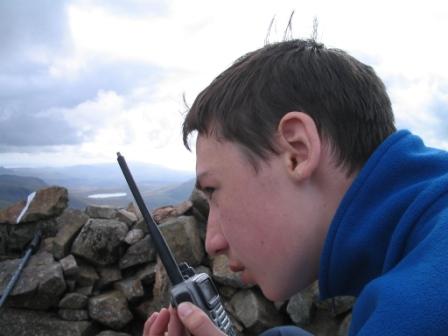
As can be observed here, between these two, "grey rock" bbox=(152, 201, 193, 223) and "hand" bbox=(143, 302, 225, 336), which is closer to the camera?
"hand" bbox=(143, 302, 225, 336)

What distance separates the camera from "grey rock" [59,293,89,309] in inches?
228

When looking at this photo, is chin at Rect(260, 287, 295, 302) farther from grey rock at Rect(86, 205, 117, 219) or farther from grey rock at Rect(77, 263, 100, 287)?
grey rock at Rect(86, 205, 117, 219)

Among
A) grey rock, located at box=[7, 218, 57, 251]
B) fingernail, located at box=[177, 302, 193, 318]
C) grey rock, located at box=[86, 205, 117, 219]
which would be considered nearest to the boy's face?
fingernail, located at box=[177, 302, 193, 318]

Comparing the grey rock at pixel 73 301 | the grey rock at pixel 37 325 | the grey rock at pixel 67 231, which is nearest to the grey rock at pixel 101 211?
the grey rock at pixel 67 231

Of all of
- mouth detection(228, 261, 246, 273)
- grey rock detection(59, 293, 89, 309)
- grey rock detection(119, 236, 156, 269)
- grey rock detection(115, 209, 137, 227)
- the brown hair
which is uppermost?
the brown hair

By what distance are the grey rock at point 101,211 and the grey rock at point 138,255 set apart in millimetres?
818

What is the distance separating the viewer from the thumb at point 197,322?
1.31m

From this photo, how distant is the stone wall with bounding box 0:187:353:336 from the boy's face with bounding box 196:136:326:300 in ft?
12.5

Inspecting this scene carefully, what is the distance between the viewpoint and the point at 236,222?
1.60m

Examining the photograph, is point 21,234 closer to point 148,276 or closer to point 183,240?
point 148,276

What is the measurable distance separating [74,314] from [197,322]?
5.09 m

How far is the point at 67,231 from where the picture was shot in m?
6.37

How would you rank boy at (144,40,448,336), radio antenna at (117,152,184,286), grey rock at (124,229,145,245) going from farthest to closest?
grey rock at (124,229,145,245) < radio antenna at (117,152,184,286) < boy at (144,40,448,336)

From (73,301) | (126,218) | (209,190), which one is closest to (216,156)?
(209,190)
